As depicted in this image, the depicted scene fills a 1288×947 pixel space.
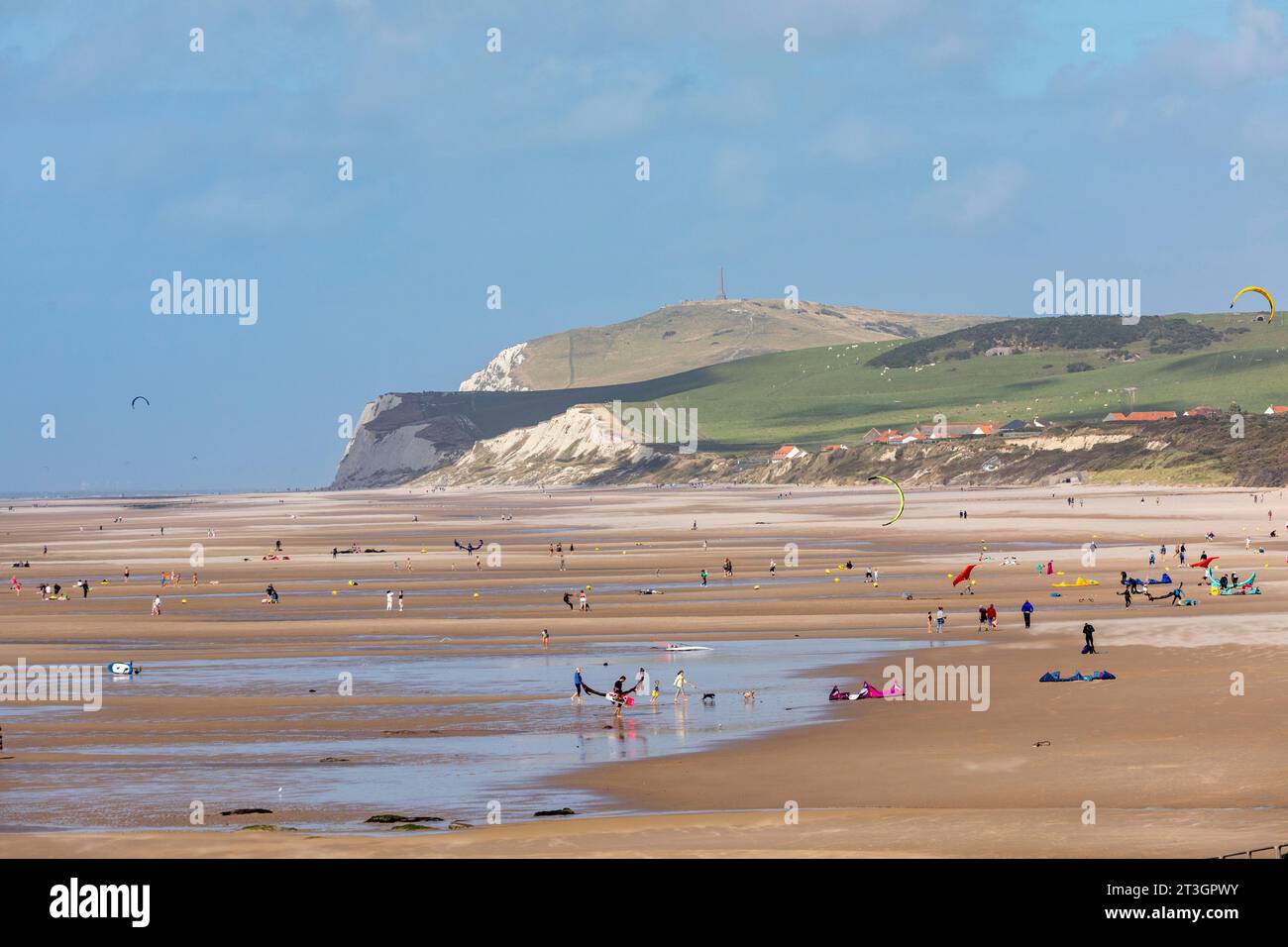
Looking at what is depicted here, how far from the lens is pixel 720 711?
26.0m

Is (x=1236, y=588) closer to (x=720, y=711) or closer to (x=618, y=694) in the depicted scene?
(x=720, y=711)

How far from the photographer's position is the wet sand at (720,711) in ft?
53.0

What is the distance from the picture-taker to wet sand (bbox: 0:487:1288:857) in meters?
16.2

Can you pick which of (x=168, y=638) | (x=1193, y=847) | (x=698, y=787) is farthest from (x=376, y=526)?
(x=1193, y=847)

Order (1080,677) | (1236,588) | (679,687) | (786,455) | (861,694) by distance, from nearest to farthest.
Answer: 1. (861,694)
2. (679,687)
3. (1080,677)
4. (1236,588)
5. (786,455)

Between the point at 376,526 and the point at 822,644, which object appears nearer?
the point at 822,644

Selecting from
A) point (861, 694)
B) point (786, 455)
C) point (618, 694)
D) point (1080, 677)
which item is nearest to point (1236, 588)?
point (1080, 677)

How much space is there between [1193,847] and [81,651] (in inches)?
1130

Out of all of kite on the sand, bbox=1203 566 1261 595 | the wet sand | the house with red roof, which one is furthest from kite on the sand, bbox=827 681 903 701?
the house with red roof

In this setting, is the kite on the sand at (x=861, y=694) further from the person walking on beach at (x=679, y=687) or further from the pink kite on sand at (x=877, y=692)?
the person walking on beach at (x=679, y=687)

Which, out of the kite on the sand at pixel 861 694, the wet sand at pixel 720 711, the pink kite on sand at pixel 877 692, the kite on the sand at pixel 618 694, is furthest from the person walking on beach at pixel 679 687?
the pink kite on sand at pixel 877 692
